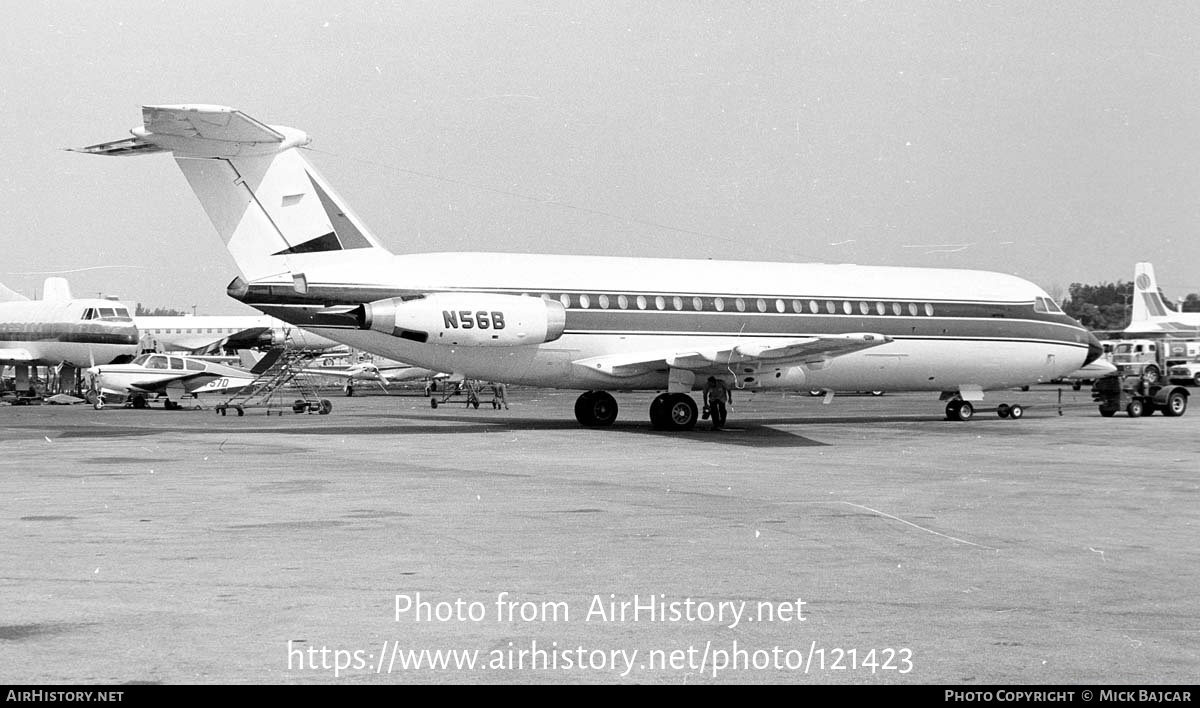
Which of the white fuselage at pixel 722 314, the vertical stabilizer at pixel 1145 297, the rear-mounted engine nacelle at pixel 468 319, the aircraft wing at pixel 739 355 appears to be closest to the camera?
the rear-mounted engine nacelle at pixel 468 319

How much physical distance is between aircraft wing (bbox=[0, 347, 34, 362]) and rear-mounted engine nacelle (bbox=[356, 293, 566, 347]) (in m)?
30.2

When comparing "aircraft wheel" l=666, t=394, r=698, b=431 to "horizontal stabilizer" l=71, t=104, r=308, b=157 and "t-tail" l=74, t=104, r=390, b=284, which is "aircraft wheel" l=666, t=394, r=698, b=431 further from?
"horizontal stabilizer" l=71, t=104, r=308, b=157

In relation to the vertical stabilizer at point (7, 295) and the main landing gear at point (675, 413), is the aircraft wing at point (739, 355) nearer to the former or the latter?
the main landing gear at point (675, 413)

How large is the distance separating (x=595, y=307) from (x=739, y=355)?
3150 millimetres

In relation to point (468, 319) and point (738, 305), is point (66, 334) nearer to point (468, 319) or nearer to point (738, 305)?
point (468, 319)

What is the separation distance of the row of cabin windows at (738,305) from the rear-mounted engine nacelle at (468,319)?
83 centimetres

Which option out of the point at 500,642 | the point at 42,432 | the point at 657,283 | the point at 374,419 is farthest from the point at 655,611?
the point at 374,419

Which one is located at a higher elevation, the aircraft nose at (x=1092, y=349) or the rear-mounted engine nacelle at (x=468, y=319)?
the rear-mounted engine nacelle at (x=468, y=319)

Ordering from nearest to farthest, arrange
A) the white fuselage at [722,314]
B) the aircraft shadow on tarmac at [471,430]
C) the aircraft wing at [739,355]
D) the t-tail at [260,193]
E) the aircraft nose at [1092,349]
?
the t-tail at [260,193] → the aircraft wing at [739,355] → the white fuselage at [722,314] → the aircraft shadow on tarmac at [471,430] → the aircraft nose at [1092,349]

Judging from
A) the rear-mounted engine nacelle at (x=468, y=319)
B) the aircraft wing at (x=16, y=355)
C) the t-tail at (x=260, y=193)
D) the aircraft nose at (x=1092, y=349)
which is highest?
the t-tail at (x=260, y=193)

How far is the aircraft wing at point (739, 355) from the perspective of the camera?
2233 centimetres

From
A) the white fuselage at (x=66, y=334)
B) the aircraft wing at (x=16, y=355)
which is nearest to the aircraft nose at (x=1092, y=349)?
the white fuselage at (x=66, y=334)

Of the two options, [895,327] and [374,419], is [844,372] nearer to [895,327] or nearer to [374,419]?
[895,327]

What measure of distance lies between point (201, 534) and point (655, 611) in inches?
180
